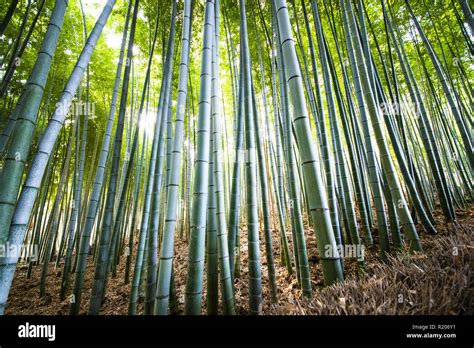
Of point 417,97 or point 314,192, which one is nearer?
point 314,192

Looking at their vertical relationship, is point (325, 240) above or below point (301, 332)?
above

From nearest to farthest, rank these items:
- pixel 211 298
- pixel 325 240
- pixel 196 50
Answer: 1. pixel 325 240
2. pixel 211 298
3. pixel 196 50

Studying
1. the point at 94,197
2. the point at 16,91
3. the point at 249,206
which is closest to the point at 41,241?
the point at 16,91

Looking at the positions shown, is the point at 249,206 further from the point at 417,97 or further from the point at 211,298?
the point at 417,97

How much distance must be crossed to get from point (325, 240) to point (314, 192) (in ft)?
1.01

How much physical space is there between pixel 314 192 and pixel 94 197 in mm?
2458

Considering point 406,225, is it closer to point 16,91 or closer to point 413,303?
point 413,303

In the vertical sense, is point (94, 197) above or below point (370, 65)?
below

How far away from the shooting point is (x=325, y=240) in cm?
124

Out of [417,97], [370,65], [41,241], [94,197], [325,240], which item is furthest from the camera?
[41,241]

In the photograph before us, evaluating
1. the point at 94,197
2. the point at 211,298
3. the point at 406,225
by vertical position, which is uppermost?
the point at 94,197

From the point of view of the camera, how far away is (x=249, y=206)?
207 cm

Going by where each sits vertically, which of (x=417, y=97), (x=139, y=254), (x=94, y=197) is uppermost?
(x=417, y=97)

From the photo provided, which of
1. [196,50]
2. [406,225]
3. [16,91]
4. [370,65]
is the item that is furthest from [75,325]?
[16,91]
